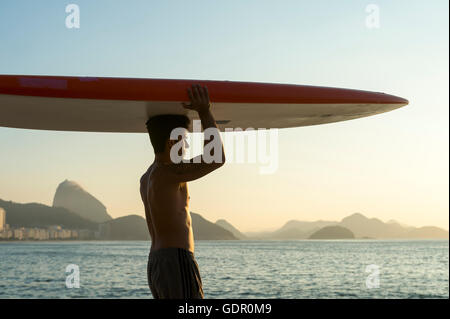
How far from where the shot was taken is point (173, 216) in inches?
129

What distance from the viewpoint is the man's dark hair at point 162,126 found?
11.2ft

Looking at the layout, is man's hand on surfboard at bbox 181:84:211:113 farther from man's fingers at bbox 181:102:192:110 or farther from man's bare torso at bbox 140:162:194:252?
man's bare torso at bbox 140:162:194:252

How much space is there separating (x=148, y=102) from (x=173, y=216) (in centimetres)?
82

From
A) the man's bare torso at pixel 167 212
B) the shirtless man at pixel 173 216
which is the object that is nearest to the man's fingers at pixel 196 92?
the shirtless man at pixel 173 216

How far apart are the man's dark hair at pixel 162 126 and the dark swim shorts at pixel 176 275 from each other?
66 centimetres

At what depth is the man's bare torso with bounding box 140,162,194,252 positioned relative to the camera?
10.8ft

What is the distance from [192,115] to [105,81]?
688 millimetres

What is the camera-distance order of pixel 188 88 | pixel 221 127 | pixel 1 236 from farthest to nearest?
pixel 1 236
pixel 221 127
pixel 188 88

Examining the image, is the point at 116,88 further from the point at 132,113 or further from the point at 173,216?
the point at 173,216

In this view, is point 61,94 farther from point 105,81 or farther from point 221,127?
point 221,127

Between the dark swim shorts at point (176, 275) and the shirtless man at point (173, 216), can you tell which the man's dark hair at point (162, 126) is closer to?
the shirtless man at point (173, 216)
